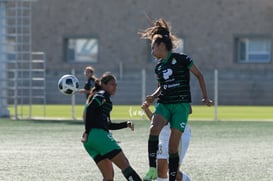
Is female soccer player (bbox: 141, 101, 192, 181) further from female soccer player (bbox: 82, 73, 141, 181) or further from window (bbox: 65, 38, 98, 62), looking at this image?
window (bbox: 65, 38, 98, 62)

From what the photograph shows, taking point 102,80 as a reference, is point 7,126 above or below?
below

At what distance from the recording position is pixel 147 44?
167ft

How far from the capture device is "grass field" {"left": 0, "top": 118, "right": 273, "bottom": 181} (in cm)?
1386

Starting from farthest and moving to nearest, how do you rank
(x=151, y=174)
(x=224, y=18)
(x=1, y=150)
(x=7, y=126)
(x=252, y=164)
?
(x=224, y=18) < (x=7, y=126) < (x=1, y=150) < (x=252, y=164) < (x=151, y=174)

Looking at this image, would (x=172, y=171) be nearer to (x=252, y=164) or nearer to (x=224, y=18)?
(x=252, y=164)

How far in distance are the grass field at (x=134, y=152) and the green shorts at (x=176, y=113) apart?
1776 mm

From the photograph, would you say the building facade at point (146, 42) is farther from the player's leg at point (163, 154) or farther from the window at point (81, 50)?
the player's leg at point (163, 154)

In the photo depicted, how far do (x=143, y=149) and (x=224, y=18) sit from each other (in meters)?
31.0

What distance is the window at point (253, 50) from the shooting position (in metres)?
49.4

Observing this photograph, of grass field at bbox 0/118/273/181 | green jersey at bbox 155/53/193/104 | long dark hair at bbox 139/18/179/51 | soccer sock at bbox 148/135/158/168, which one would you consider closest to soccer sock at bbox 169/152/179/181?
soccer sock at bbox 148/135/158/168

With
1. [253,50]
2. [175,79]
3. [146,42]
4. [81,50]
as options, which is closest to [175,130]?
[175,79]

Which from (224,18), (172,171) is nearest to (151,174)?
(172,171)

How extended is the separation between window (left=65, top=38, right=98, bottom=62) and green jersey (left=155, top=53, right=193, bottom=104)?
40.7 m

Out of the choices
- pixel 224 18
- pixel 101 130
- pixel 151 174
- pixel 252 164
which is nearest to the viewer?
pixel 101 130
